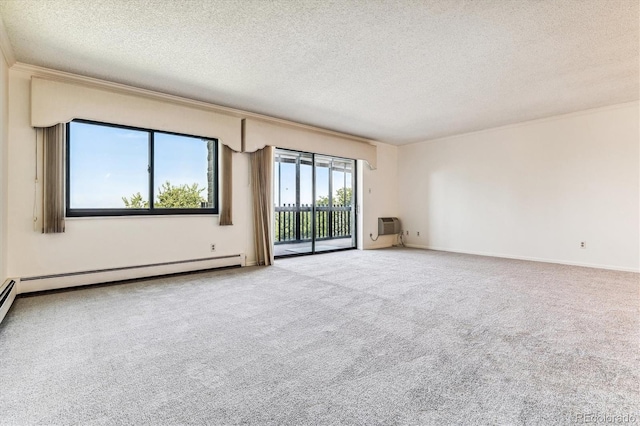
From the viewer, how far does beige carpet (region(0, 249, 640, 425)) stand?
4.82 ft

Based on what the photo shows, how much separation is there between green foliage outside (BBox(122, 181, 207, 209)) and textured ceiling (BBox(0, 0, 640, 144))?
1.36m

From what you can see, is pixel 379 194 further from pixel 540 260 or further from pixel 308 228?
pixel 540 260

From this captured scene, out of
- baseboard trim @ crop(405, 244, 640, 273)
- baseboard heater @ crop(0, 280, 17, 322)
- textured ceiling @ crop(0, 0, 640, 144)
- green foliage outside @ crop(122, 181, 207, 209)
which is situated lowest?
baseboard trim @ crop(405, 244, 640, 273)

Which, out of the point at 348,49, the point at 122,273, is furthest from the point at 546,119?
the point at 122,273

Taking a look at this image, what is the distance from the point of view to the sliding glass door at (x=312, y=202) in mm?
6617

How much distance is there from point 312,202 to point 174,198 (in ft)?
8.97

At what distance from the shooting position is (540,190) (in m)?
5.59

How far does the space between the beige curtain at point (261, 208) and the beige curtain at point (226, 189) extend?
1.35 ft

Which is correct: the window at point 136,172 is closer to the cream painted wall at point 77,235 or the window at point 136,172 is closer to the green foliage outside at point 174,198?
the green foliage outside at point 174,198

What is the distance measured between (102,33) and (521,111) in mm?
5733

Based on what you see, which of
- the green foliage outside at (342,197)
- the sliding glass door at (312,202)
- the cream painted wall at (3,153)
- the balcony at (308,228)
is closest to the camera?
the cream painted wall at (3,153)

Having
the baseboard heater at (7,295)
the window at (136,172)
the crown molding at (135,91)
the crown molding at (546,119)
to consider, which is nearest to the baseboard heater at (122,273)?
the baseboard heater at (7,295)

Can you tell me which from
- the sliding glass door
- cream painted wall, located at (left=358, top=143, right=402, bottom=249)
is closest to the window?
the sliding glass door

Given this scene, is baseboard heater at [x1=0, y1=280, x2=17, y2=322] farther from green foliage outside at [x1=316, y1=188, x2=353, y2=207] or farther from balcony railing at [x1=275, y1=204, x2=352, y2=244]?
green foliage outside at [x1=316, y1=188, x2=353, y2=207]
